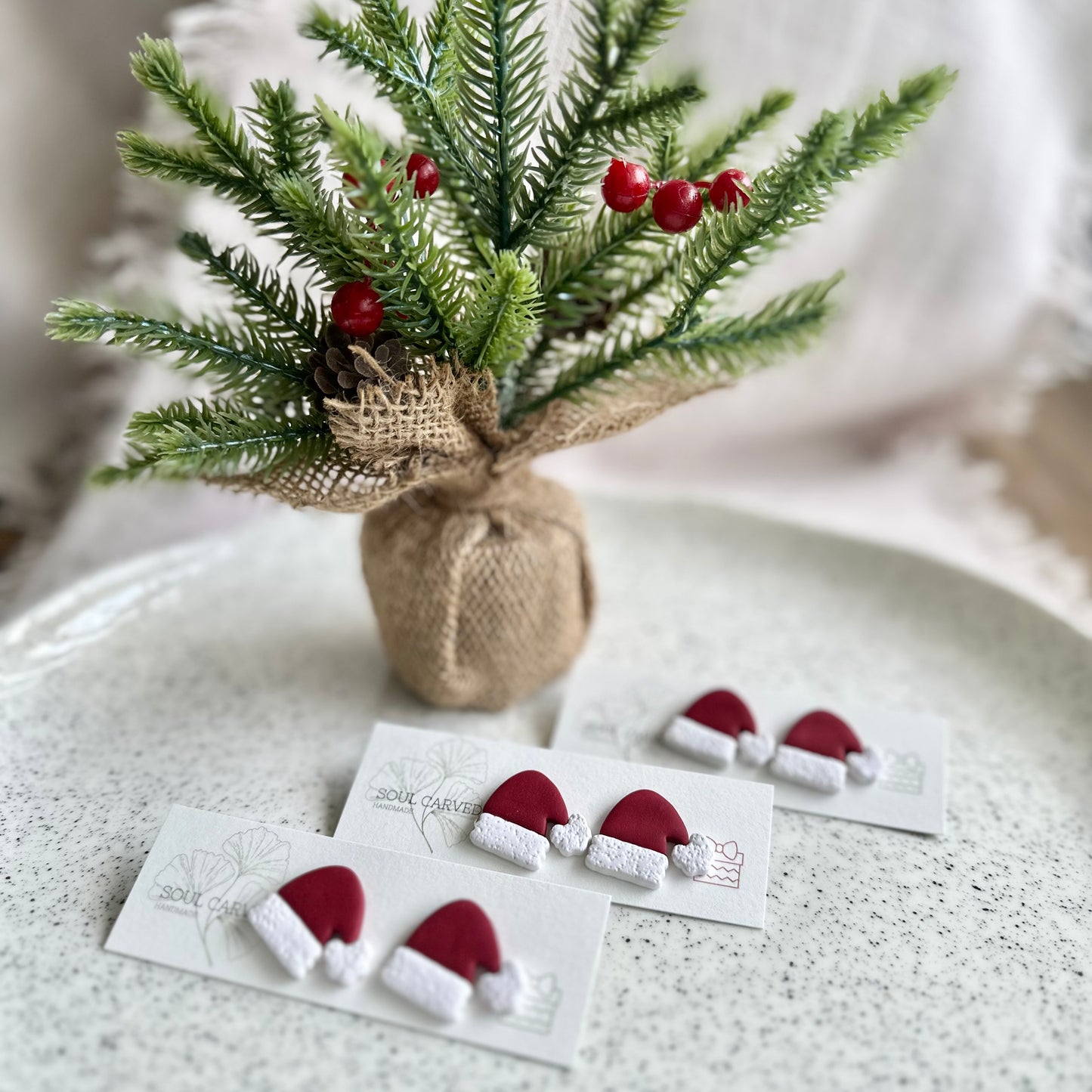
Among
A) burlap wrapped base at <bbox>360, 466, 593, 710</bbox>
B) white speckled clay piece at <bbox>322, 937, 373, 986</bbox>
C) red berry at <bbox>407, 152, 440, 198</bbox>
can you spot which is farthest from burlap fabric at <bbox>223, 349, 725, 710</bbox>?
white speckled clay piece at <bbox>322, 937, 373, 986</bbox>

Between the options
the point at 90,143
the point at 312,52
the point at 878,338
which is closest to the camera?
the point at 312,52

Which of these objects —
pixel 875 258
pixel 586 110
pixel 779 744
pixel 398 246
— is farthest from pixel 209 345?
pixel 875 258

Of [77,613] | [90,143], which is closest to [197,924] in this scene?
[77,613]

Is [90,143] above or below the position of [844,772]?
above

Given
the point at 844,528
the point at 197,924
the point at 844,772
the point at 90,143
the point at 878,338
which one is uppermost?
the point at 878,338

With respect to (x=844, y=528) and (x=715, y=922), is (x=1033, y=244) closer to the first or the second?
(x=844, y=528)

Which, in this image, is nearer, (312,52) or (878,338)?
(312,52)
